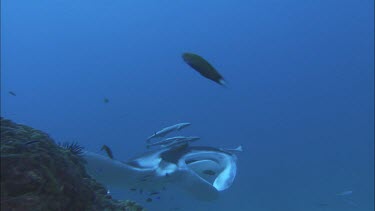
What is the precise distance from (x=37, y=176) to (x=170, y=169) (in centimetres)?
665

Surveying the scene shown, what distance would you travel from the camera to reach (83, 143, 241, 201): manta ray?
10258 millimetres

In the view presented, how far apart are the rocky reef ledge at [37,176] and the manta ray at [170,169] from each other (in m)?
5.25

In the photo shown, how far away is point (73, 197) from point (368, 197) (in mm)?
58235

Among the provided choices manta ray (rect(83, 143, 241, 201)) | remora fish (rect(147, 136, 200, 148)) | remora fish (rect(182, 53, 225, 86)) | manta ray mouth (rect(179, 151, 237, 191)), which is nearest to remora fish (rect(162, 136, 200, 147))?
remora fish (rect(147, 136, 200, 148))

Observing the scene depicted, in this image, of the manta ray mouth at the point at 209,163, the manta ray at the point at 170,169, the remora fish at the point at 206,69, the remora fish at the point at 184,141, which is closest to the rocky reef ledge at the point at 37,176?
the remora fish at the point at 206,69

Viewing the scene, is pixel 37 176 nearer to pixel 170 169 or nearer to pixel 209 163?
pixel 170 169

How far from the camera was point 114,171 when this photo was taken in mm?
10328

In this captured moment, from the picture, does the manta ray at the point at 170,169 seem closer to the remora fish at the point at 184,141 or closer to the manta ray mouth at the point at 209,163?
the manta ray mouth at the point at 209,163

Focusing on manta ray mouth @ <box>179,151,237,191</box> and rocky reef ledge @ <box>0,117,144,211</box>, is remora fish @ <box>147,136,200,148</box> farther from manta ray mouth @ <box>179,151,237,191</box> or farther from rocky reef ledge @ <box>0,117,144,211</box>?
rocky reef ledge @ <box>0,117,144,211</box>

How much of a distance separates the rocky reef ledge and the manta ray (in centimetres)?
525

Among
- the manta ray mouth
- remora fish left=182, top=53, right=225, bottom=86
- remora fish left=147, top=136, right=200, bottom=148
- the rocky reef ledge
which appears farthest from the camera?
the manta ray mouth

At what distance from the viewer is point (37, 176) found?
13.1ft

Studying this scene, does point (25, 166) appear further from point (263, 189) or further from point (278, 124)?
point (278, 124)

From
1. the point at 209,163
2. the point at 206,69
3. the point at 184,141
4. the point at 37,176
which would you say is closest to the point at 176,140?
the point at 184,141
